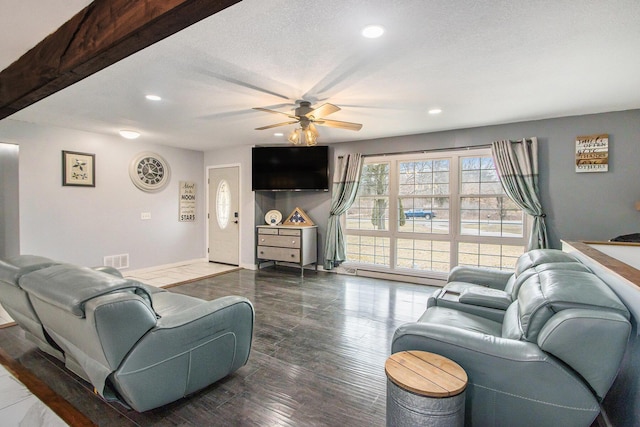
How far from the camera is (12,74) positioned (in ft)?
8.41

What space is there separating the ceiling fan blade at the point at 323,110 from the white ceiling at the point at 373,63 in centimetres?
17

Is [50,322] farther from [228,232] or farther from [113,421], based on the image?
[228,232]

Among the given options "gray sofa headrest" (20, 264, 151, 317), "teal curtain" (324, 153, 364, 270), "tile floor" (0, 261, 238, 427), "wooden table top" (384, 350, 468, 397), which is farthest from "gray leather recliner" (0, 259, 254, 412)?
"teal curtain" (324, 153, 364, 270)

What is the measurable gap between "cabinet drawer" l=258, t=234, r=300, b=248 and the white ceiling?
2229 millimetres

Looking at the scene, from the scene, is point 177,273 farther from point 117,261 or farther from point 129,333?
point 129,333

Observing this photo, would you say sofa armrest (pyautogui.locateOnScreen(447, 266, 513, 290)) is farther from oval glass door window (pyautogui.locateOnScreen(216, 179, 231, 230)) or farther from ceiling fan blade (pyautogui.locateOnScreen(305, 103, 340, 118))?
oval glass door window (pyautogui.locateOnScreen(216, 179, 231, 230))

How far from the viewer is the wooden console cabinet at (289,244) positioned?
546cm

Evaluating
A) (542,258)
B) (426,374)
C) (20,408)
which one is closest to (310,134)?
(542,258)

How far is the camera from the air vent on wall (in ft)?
16.9

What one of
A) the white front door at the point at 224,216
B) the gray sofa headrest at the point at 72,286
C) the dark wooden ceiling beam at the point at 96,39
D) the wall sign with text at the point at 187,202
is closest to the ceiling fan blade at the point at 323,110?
the dark wooden ceiling beam at the point at 96,39

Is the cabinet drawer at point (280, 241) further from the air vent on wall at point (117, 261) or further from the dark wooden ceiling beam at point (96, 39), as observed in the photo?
the dark wooden ceiling beam at point (96, 39)

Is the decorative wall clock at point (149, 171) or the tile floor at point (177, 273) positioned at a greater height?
the decorative wall clock at point (149, 171)

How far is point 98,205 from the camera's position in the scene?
16.5 ft

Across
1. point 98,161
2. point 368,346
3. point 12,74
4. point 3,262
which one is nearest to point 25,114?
point 98,161
